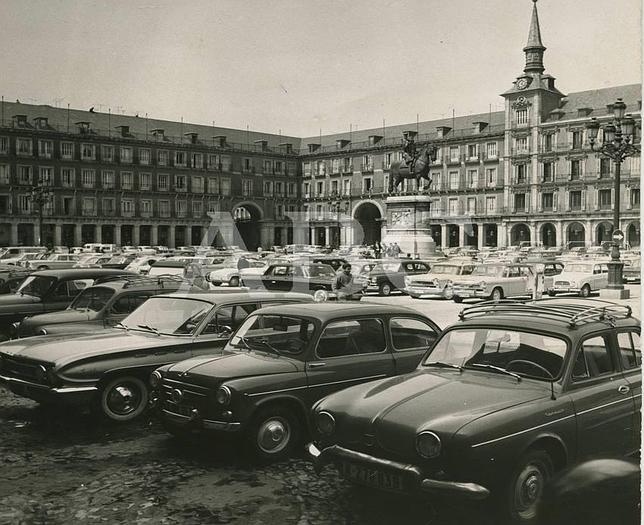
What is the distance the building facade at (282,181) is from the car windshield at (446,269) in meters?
20.7

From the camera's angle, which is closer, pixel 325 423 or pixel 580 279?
pixel 325 423

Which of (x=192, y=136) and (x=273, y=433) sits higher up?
(x=192, y=136)

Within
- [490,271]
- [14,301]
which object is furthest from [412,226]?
[14,301]

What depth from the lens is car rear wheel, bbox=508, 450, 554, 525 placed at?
4.00m

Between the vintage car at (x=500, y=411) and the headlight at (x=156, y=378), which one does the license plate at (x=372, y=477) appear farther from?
the headlight at (x=156, y=378)

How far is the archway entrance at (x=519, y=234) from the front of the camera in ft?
176

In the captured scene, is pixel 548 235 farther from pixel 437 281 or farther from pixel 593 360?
pixel 593 360

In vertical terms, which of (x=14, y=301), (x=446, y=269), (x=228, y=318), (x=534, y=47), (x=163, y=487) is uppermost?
(x=534, y=47)

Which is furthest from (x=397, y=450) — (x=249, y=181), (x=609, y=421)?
(x=249, y=181)

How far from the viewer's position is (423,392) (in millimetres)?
4566

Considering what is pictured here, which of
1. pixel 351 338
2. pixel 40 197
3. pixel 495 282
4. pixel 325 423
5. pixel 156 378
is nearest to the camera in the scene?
pixel 325 423

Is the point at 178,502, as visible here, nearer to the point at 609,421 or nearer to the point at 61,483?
the point at 61,483

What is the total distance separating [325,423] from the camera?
4.63 meters

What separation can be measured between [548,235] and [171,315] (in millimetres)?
47764
